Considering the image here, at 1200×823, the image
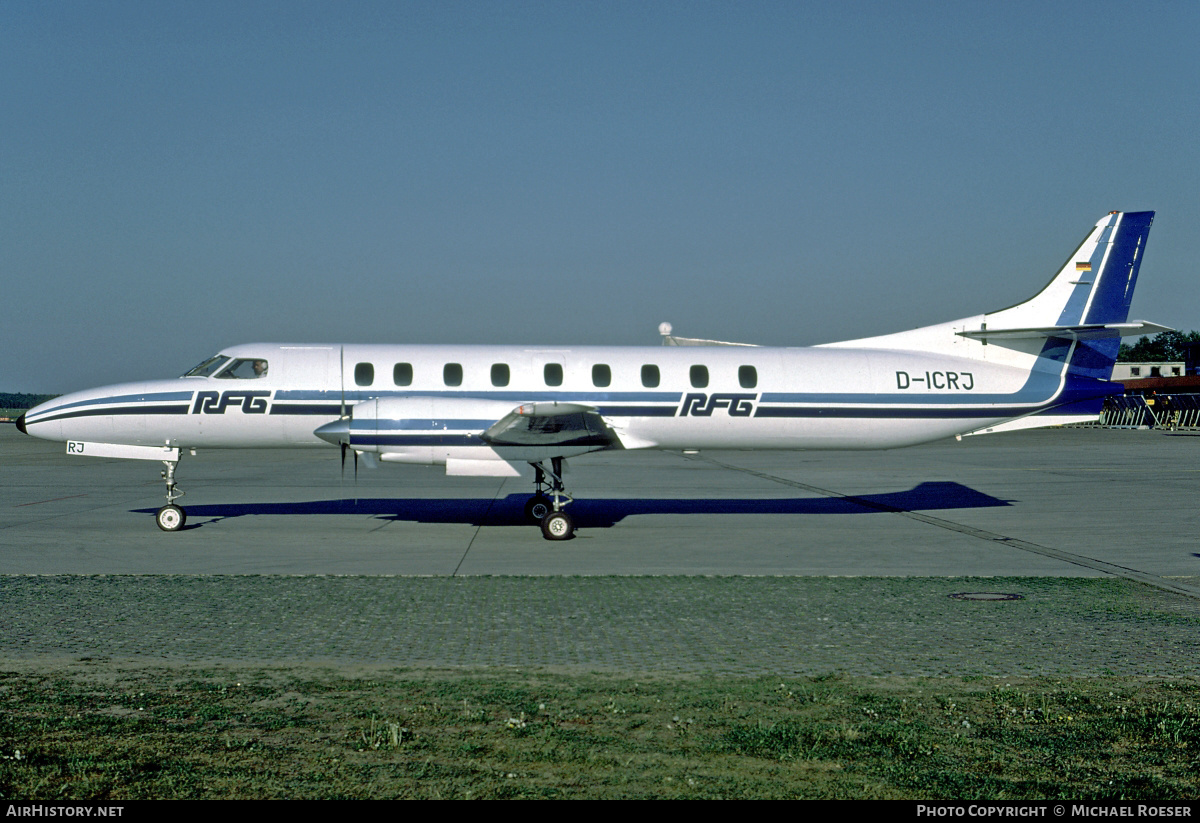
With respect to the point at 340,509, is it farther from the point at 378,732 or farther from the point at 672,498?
the point at 378,732

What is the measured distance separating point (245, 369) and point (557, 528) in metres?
6.24

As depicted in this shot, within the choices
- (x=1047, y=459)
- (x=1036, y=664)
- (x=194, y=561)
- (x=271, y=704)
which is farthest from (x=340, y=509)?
(x=1047, y=459)

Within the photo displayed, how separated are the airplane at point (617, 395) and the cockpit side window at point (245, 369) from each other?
0.03 m

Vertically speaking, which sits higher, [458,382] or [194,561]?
[458,382]

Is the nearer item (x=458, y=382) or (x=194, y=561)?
(x=194, y=561)

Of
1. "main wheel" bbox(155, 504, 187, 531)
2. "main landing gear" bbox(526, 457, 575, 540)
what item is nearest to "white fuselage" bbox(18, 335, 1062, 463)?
"main landing gear" bbox(526, 457, 575, 540)

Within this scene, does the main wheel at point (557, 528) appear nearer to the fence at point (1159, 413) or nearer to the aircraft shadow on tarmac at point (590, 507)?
the aircraft shadow on tarmac at point (590, 507)

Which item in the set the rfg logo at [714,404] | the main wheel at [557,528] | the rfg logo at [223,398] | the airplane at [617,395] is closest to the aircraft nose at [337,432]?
the airplane at [617,395]

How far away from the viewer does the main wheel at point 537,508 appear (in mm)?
17828

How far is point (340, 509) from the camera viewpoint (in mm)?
19828

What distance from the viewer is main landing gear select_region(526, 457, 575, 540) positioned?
15.9 meters

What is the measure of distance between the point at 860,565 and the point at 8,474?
25.8 m

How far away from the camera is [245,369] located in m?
17.2

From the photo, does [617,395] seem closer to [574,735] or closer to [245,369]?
[245,369]
